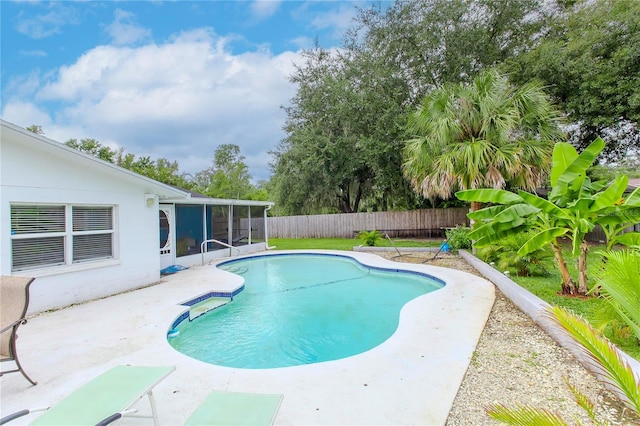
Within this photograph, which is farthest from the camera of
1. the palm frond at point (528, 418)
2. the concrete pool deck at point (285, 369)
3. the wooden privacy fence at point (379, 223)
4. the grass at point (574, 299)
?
the wooden privacy fence at point (379, 223)

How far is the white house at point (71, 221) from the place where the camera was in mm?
5398

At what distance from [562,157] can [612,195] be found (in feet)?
3.00

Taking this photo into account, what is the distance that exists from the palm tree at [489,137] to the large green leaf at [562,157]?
4.69 metres

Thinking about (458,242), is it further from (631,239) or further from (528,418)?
(528,418)

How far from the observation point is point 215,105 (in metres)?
15.6

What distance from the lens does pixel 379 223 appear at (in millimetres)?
18766

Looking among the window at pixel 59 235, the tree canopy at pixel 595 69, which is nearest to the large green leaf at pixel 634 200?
the window at pixel 59 235

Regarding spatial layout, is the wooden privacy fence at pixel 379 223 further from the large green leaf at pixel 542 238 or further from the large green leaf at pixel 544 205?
the large green leaf at pixel 542 238

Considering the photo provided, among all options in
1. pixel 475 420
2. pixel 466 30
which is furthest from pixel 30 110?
pixel 466 30

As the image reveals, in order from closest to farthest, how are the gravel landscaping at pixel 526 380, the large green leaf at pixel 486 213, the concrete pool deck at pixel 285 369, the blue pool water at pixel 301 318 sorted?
the gravel landscaping at pixel 526 380, the concrete pool deck at pixel 285 369, the blue pool water at pixel 301 318, the large green leaf at pixel 486 213

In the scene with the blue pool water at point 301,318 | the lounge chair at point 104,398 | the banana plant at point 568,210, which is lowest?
the blue pool water at point 301,318

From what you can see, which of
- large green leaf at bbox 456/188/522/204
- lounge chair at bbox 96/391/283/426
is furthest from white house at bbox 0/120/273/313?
large green leaf at bbox 456/188/522/204

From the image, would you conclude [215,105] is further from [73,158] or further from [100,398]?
[100,398]

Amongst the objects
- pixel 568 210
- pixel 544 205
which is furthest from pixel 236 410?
pixel 568 210
